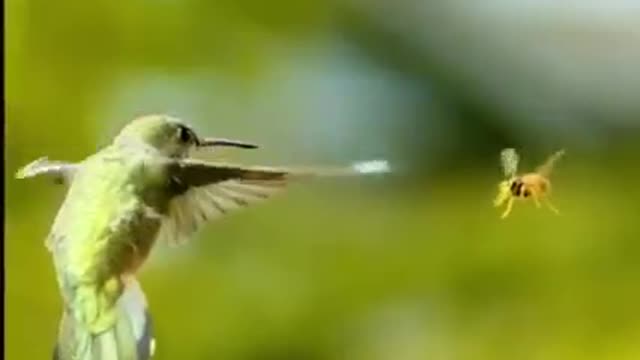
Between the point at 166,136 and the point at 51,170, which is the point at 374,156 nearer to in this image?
the point at 166,136

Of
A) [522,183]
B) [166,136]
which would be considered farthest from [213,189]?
[522,183]

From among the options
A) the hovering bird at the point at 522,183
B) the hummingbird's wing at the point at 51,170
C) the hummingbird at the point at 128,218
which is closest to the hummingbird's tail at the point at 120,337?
the hummingbird at the point at 128,218

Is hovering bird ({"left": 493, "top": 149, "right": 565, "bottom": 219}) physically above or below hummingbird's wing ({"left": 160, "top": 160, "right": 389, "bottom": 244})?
above

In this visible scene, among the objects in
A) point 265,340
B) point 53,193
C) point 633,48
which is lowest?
point 265,340

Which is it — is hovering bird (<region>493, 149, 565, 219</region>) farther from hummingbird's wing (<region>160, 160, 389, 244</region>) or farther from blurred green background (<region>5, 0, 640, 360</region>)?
hummingbird's wing (<region>160, 160, 389, 244</region>)

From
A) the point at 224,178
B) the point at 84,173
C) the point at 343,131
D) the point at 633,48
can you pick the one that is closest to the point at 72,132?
the point at 84,173

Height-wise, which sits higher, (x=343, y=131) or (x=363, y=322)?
(x=343, y=131)

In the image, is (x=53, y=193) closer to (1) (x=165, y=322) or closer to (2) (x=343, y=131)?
(1) (x=165, y=322)

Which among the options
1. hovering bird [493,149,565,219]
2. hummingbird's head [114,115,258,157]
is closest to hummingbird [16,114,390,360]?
hummingbird's head [114,115,258,157]
